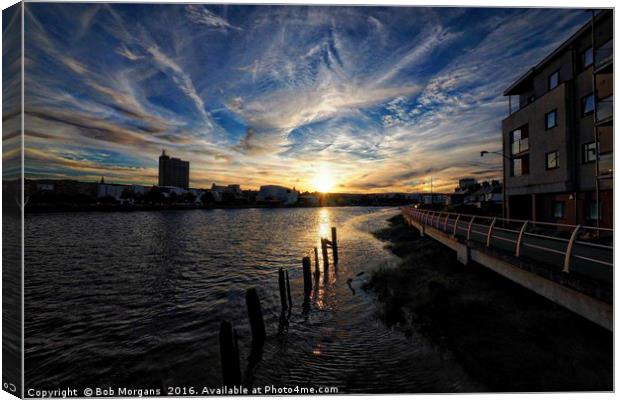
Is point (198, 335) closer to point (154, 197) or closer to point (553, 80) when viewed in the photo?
point (553, 80)

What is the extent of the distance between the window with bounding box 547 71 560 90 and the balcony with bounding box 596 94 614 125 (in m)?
6.00

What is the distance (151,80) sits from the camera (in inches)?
244

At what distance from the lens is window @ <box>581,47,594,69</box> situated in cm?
1196

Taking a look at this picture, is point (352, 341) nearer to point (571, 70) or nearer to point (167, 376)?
point (167, 376)

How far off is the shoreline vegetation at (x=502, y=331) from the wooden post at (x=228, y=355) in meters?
4.03

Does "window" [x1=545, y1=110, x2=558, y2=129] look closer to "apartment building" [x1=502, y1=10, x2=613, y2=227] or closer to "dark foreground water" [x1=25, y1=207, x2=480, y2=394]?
"apartment building" [x1=502, y1=10, x2=613, y2=227]

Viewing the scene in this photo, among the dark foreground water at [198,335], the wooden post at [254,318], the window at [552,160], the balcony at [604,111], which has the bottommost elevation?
the dark foreground water at [198,335]

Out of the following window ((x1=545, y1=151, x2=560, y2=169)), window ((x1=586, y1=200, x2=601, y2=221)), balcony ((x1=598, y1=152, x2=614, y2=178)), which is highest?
window ((x1=545, y1=151, x2=560, y2=169))

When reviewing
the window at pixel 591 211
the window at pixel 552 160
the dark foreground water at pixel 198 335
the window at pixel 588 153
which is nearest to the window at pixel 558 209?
the window at pixel 591 211

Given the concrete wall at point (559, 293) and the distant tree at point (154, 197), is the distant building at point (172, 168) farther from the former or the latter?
the distant tree at point (154, 197)

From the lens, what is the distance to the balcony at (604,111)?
8.83m

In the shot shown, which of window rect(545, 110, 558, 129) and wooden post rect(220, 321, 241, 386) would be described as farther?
window rect(545, 110, 558, 129)

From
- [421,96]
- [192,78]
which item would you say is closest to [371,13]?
[421,96]

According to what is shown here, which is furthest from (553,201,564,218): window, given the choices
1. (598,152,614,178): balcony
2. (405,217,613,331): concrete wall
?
(405,217,613,331): concrete wall
